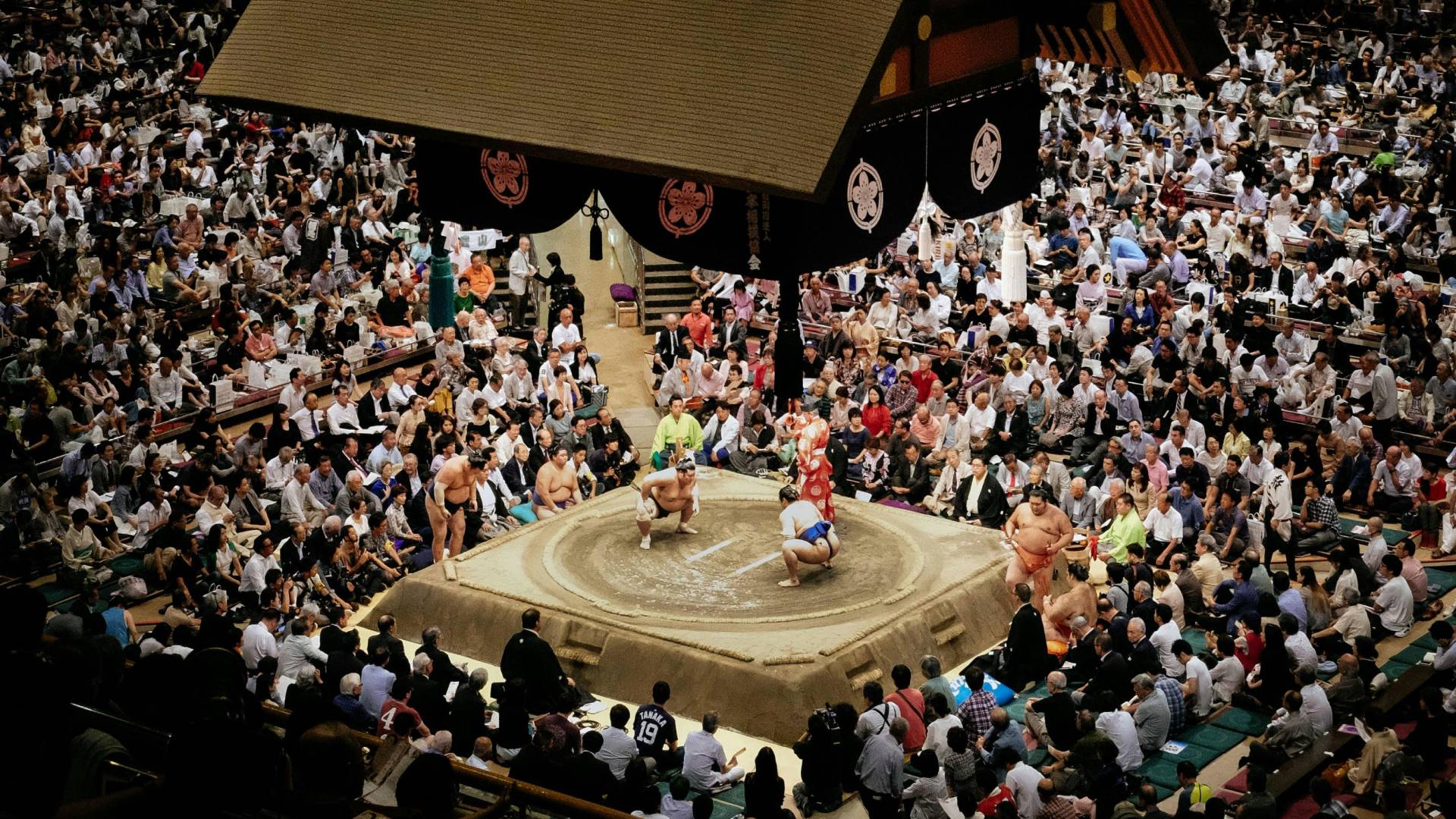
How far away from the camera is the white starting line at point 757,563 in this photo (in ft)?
28.5

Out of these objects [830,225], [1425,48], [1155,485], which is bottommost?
[1155,485]

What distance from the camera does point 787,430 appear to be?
8523 millimetres

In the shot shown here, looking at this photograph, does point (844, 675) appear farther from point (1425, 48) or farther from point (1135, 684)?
point (1425, 48)

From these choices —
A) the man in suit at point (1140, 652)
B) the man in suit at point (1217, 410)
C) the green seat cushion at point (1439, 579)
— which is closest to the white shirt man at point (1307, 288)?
the man in suit at point (1217, 410)

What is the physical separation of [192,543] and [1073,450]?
211 inches

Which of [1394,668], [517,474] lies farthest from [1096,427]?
[517,474]

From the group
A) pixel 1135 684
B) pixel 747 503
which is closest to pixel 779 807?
pixel 1135 684

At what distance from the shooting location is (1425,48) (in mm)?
16188

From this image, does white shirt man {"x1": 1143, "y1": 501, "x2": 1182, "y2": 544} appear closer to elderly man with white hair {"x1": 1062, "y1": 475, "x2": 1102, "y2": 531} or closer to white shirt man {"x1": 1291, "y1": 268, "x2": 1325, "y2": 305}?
elderly man with white hair {"x1": 1062, "y1": 475, "x2": 1102, "y2": 531}

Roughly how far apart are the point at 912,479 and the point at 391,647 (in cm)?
400

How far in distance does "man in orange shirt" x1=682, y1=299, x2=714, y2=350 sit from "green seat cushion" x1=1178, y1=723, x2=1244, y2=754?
547 cm

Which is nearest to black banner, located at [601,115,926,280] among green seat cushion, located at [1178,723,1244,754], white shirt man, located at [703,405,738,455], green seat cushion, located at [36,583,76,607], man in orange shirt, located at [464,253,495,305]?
green seat cushion, located at [1178,723,1244,754]

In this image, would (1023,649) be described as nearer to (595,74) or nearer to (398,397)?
(595,74)

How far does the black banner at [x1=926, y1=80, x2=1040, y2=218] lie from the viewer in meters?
7.50
